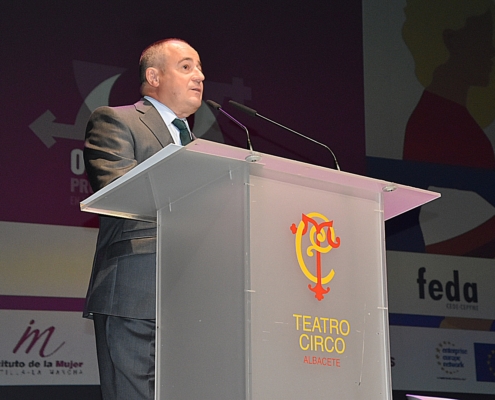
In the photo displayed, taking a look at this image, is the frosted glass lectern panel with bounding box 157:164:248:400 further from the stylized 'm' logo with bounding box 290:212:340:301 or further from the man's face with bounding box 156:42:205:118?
the man's face with bounding box 156:42:205:118

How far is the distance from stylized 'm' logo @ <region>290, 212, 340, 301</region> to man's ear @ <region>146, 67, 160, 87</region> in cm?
93

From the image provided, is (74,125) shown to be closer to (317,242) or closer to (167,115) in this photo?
(167,115)

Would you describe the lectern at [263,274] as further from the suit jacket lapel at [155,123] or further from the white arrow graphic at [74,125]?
the white arrow graphic at [74,125]

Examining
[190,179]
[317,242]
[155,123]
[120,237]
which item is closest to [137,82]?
[155,123]

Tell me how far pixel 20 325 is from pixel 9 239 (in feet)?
1.29

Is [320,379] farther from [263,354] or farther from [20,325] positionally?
[20,325]

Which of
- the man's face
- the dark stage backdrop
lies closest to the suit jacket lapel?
the man's face

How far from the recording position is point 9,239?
370 centimetres

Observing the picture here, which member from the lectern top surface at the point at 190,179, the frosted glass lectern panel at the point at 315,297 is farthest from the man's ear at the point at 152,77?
the frosted glass lectern panel at the point at 315,297

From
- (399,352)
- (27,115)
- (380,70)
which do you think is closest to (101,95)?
(27,115)

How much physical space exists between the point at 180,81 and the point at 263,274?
0.99 meters

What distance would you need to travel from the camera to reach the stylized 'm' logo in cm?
177

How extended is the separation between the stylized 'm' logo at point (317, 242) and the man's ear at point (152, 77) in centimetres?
93

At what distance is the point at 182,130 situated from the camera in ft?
7.85
